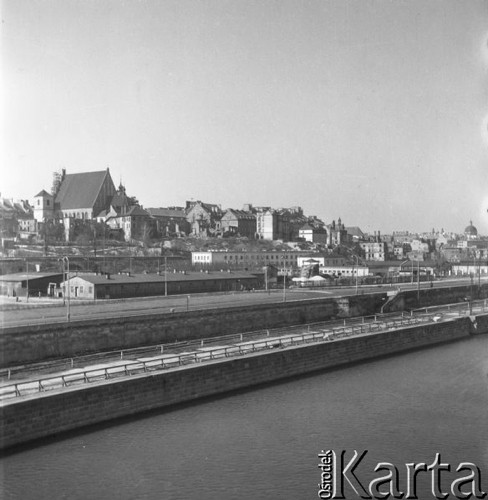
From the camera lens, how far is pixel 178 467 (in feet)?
54.0

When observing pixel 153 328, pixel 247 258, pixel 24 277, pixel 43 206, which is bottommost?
pixel 153 328

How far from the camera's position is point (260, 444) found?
18172mm

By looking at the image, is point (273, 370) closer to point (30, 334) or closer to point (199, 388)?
point (199, 388)

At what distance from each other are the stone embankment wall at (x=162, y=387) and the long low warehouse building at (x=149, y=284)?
57.0ft

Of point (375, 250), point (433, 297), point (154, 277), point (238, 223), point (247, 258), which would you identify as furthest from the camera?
point (375, 250)

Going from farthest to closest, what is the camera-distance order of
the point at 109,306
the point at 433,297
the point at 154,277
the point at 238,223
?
the point at 238,223 < the point at 433,297 < the point at 154,277 < the point at 109,306

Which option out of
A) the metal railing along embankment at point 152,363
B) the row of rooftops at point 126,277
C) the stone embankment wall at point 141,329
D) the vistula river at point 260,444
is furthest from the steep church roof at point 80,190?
the vistula river at point 260,444

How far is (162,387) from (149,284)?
2502cm

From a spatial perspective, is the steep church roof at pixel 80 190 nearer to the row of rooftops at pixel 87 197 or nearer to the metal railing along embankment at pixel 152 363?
the row of rooftops at pixel 87 197

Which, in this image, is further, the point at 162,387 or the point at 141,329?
the point at 141,329

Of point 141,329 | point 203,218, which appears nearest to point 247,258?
point 203,218

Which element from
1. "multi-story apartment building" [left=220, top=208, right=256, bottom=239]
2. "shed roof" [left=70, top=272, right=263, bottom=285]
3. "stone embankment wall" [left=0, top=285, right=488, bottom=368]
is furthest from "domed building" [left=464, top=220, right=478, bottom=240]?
"stone embankment wall" [left=0, top=285, right=488, bottom=368]

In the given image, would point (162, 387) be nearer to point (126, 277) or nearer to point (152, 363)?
point (152, 363)

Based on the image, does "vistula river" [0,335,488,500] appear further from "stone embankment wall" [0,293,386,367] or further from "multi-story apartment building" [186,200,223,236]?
"multi-story apartment building" [186,200,223,236]
